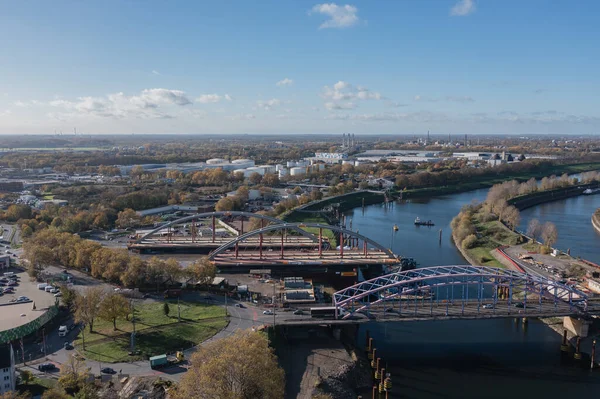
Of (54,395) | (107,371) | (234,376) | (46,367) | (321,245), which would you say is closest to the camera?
(234,376)

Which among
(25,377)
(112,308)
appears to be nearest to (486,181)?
(112,308)

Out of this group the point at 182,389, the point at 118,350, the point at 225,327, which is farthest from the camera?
the point at 225,327

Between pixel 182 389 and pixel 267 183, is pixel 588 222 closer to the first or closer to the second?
pixel 267 183

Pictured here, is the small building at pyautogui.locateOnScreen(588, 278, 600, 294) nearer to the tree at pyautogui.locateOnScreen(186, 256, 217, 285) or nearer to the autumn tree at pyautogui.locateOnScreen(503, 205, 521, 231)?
the autumn tree at pyautogui.locateOnScreen(503, 205, 521, 231)

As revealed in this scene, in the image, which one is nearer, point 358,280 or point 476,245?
point 358,280

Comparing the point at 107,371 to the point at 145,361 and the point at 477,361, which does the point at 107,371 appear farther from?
the point at 477,361

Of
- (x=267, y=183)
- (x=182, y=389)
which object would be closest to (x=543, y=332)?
(x=182, y=389)

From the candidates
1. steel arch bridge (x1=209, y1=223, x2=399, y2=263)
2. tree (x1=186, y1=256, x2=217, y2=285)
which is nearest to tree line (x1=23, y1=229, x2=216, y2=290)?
tree (x1=186, y1=256, x2=217, y2=285)
